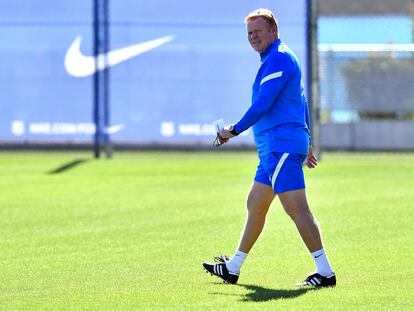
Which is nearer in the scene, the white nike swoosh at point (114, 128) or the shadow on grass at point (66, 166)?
the shadow on grass at point (66, 166)

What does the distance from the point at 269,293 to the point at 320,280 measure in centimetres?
41

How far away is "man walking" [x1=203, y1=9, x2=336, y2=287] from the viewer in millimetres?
8102

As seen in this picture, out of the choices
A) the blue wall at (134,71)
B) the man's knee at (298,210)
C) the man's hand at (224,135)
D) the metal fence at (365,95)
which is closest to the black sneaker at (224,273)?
the man's knee at (298,210)

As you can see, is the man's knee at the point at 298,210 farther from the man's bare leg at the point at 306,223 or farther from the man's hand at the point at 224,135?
the man's hand at the point at 224,135

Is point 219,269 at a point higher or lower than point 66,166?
higher

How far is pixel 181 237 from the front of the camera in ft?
36.5

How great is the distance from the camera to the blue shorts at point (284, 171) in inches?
320

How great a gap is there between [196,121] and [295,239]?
35.0 feet

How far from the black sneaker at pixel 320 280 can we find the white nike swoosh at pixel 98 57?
44.5 ft

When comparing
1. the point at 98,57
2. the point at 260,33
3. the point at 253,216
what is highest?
the point at 260,33

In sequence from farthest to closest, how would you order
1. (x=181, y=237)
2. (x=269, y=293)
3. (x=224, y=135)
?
(x=181, y=237) → (x=224, y=135) → (x=269, y=293)

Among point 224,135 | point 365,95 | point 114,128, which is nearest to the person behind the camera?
point 224,135

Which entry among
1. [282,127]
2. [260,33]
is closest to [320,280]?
[282,127]

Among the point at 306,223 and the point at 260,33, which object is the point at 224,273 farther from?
the point at 260,33
